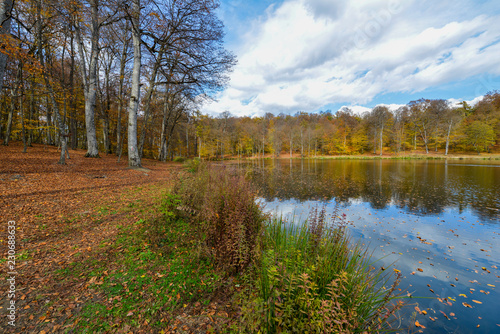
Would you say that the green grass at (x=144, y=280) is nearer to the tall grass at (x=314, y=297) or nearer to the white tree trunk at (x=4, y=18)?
the tall grass at (x=314, y=297)

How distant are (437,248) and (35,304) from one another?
882 cm

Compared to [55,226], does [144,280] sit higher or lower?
lower

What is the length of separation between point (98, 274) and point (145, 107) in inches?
714

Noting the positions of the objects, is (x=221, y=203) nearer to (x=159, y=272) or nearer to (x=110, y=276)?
(x=159, y=272)

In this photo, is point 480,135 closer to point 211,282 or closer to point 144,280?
point 211,282

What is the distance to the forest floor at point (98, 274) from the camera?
2.33 meters

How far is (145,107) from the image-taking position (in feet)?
58.4

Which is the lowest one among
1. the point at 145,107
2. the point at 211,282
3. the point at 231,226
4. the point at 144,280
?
the point at 211,282

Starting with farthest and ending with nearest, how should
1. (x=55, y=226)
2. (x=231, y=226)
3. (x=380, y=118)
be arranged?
1. (x=380, y=118)
2. (x=55, y=226)
3. (x=231, y=226)

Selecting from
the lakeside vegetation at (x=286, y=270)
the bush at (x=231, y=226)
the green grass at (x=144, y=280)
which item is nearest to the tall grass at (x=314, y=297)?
the lakeside vegetation at (x=286, y=270)

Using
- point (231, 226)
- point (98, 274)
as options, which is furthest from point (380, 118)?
point (98, 274)

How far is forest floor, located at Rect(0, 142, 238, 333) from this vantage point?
→ 2.33 meters

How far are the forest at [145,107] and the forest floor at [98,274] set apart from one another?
20.6 feet

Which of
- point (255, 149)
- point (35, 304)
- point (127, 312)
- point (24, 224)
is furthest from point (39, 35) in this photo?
point (255, 149)
